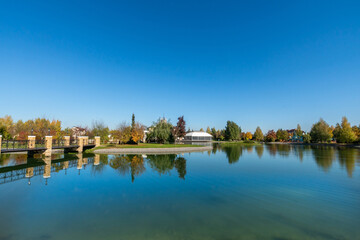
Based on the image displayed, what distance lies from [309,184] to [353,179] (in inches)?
178

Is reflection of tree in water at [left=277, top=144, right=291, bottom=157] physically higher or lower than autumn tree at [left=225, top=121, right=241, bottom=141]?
lower

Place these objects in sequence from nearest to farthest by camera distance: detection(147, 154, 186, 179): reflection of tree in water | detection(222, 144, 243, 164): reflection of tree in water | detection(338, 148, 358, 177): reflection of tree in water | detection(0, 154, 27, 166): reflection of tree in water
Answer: detection(147, 154, 186, 179): reflection of tree in water
detection(338, 148, 358, 177): reflection of tree in water
detection(0, 154, 27, 166): reflection of tree in water
detection(222, 144, 243, 164): reflection of tree in water

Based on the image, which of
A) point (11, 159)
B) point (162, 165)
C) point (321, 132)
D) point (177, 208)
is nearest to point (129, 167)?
point (162, 165)

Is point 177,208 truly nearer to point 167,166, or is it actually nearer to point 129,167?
point 167,166

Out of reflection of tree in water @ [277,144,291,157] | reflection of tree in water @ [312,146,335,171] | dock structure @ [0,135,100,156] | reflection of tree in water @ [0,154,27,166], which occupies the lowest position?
reflection of tree in water @ [277,144,291,157]

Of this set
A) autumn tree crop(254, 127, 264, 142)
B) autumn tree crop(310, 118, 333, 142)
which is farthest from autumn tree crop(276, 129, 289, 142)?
autumn tree crop(310, 118, 333, 142)

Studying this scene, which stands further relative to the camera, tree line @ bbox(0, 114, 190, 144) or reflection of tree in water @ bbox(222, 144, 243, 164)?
tree line @ bbox(0, 114, 190, 144)

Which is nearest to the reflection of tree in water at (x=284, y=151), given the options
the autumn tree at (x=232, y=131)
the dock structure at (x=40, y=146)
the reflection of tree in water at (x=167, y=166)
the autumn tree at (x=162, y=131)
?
the reflection of tree in water at (x=167, y=166)

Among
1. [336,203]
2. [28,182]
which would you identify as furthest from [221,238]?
[28,182]

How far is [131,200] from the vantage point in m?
8.59

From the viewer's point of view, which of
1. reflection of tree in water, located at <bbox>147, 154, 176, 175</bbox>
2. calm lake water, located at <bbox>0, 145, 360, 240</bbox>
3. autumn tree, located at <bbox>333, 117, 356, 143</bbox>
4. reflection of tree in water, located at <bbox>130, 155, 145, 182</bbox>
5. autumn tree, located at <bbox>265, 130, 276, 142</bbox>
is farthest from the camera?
autumn tree, located at <bbox>265, 130, 276, 142</bbox>

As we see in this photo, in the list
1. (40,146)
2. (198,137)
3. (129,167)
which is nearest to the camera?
(129,167)

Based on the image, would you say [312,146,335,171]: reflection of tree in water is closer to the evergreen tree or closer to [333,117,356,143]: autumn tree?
[333,117,356,143]: autumn tree

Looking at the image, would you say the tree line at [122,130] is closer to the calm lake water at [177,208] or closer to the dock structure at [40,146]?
the dock structure at [40,146]
